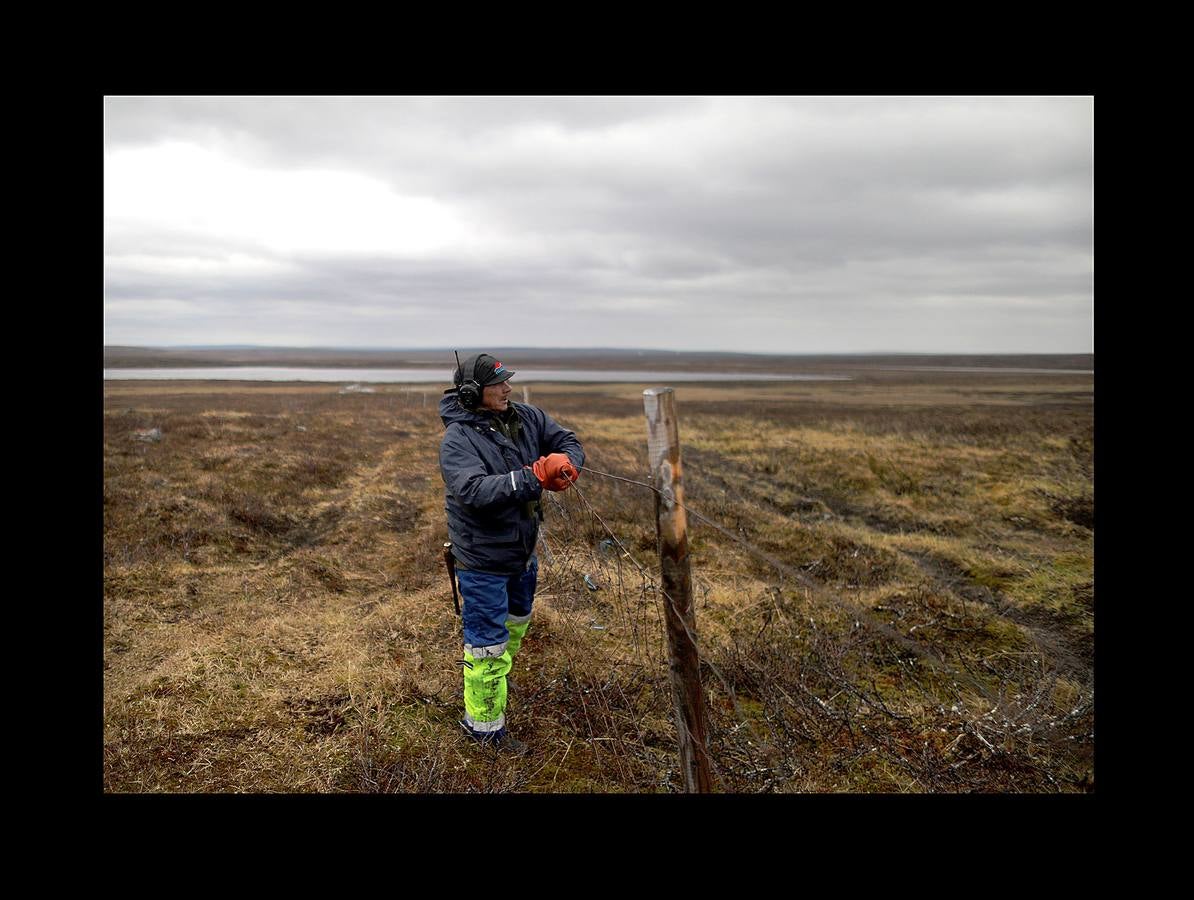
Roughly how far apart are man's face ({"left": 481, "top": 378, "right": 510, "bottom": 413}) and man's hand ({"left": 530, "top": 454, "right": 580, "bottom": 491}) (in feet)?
1.95

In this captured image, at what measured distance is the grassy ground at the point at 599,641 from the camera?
4.18m

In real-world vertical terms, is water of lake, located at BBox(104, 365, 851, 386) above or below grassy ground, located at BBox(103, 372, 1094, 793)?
above

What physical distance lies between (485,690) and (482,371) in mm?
2171

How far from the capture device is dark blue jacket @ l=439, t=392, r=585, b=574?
3.63 meters

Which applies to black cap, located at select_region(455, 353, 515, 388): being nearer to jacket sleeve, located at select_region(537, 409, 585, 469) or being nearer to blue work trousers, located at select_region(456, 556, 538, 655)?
jacket sleeve, located at select_region(537, 409, 585, 469)

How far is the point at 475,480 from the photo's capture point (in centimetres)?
369

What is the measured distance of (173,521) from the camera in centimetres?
948

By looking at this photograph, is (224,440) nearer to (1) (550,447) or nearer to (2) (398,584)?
(2) (398,584)

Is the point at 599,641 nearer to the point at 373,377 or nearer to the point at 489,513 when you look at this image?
the point at 489,513

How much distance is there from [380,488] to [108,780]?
376 inches

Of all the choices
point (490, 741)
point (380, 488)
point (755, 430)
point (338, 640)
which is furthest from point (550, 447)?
point (755, 430)

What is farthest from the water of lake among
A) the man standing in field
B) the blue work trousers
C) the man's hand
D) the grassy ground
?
the man's hand

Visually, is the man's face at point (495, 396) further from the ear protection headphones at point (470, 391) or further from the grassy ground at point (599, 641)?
the grassy ground at point (599, 641)

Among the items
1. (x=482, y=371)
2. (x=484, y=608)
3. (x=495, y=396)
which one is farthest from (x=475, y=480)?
(x=484, y=608)
